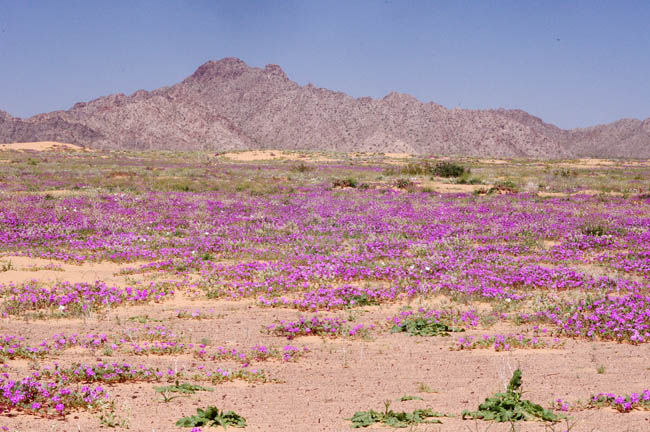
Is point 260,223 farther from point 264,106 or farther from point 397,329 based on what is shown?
point 264,106

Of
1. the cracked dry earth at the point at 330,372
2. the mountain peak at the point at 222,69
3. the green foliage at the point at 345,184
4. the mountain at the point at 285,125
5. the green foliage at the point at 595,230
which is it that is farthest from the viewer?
the mountain peak at the point at 222,69

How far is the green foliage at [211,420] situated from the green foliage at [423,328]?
4197 mm

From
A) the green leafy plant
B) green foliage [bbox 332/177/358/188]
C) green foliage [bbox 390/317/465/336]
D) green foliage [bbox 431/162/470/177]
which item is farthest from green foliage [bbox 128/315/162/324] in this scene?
green foliage [bbox 431/162/470/177]

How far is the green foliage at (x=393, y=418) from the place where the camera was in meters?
5.06

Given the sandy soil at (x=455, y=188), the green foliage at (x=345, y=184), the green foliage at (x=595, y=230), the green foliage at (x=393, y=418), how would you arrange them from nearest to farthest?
the green foliage at (x=393, y=418) → the green foliage at (x=595, y=230) → the sandy soil at (x=455, y=188) → the green foliage at (x=345, y=184)

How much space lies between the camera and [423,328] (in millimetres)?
8914

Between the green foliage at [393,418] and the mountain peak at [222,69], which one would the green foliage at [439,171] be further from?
the mountain peak at [222,69]

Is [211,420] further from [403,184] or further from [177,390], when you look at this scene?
[403,184]

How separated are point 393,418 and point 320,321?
4.14 meters

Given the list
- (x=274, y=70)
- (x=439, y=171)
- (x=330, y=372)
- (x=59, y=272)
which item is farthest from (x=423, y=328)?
(x=274, y=70)

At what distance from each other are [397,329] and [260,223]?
11268 mm

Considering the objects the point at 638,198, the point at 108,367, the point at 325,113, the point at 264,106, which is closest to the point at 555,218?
the point at 638,198

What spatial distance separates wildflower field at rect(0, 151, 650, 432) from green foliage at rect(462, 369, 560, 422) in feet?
0.07

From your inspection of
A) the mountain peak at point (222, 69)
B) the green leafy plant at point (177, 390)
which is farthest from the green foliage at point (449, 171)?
the mountain peak at point (222, 69)
